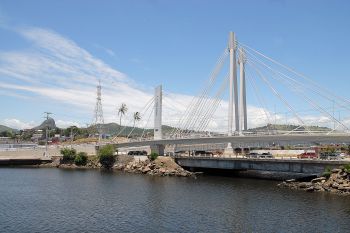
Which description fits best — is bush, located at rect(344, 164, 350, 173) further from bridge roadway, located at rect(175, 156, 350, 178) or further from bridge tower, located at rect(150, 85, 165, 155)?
bridge tower, located at rect(150, 85, 165, 155)

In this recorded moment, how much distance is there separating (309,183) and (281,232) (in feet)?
97.1

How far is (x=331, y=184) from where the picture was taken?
62375 mm

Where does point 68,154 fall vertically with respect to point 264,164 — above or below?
above

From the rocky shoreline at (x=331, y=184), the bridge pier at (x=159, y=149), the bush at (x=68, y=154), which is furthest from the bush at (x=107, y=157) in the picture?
the rocky shoreline at (x=331, y=184)

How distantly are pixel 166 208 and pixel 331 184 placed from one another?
27584mm

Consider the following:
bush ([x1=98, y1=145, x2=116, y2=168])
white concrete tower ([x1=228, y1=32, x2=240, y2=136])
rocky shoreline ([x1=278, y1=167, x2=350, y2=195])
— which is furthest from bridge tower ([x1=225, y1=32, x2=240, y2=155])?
bush ([x1=98, y1=145, x2=116, y2=168])

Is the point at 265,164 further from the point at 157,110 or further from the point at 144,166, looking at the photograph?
the point at 157,110

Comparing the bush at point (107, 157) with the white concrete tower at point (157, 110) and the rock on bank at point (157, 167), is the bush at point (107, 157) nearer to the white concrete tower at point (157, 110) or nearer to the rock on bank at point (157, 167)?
the rock on bank at point (157, 167)

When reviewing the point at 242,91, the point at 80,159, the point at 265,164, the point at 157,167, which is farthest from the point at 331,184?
the point at 80,159

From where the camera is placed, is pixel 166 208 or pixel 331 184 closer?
pixel 166 208

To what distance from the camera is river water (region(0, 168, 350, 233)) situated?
41.4 m

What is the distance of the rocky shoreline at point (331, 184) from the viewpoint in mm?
60781

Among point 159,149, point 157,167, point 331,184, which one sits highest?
point 159,149

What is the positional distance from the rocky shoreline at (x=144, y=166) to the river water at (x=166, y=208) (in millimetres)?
16627
